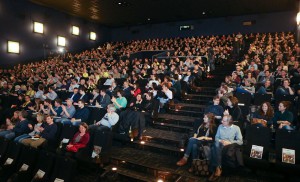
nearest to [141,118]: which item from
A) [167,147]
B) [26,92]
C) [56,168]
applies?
[167,147]

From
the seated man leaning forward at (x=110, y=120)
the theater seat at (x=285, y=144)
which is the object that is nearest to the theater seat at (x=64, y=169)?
the seated man leaning forward at (x=110, y=120)

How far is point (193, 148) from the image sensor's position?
438cm

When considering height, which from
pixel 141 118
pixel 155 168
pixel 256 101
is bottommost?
pixel 155 168

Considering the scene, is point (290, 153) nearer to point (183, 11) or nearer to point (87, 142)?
point (87, 142)

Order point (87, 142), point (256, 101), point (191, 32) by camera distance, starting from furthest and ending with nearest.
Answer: point (191, 32) → point (256, 101) → point (87, 142)

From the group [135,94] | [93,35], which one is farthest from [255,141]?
[93,35]

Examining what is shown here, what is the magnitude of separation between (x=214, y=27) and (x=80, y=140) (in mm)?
16495

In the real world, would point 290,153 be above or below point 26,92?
below

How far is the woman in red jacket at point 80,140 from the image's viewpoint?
15.3 ft

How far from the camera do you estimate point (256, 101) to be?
20.2 ft

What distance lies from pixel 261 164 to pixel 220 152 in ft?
2.20

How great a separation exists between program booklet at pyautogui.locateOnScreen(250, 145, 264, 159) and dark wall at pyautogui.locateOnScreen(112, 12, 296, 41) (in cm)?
1505

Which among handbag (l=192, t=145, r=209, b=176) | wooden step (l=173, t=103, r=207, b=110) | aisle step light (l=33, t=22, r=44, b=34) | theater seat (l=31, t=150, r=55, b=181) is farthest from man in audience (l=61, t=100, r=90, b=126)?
aisle step light (l=33, t=22, r=44, b=34)

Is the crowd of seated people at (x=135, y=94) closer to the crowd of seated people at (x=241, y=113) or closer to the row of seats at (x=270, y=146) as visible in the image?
the crowd of seated people at (x=241, y=113)
